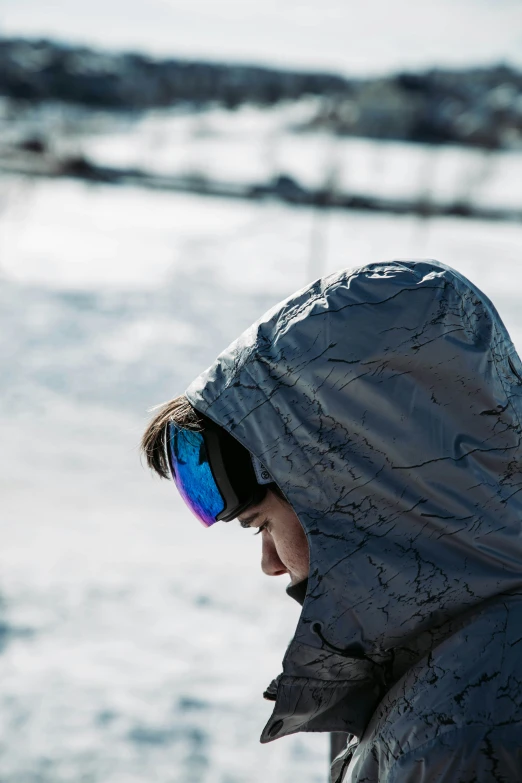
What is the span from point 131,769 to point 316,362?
232 centimetres

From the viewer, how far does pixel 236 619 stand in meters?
3.79

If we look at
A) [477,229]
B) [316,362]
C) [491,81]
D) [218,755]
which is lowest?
[218,755]

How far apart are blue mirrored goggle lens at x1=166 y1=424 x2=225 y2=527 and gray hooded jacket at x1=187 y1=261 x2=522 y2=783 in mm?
141

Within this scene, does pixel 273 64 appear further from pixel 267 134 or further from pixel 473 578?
pixel 473 578

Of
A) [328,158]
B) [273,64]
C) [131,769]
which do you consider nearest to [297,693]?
[131,769]

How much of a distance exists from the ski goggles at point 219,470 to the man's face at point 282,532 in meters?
0.02

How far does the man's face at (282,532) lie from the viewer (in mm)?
1201

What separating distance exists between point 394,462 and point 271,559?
0.35 m

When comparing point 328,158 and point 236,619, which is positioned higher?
point 328,158

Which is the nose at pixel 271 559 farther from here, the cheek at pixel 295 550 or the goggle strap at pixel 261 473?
the goggle strap at pixel 261 473

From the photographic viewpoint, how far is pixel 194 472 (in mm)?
1252

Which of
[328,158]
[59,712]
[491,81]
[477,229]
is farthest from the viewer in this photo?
[491,81]

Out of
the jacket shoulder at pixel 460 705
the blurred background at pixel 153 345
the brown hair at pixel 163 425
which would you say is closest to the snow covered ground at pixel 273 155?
the blurred background at pixel 153 345

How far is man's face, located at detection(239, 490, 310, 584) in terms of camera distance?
120 centimetres
